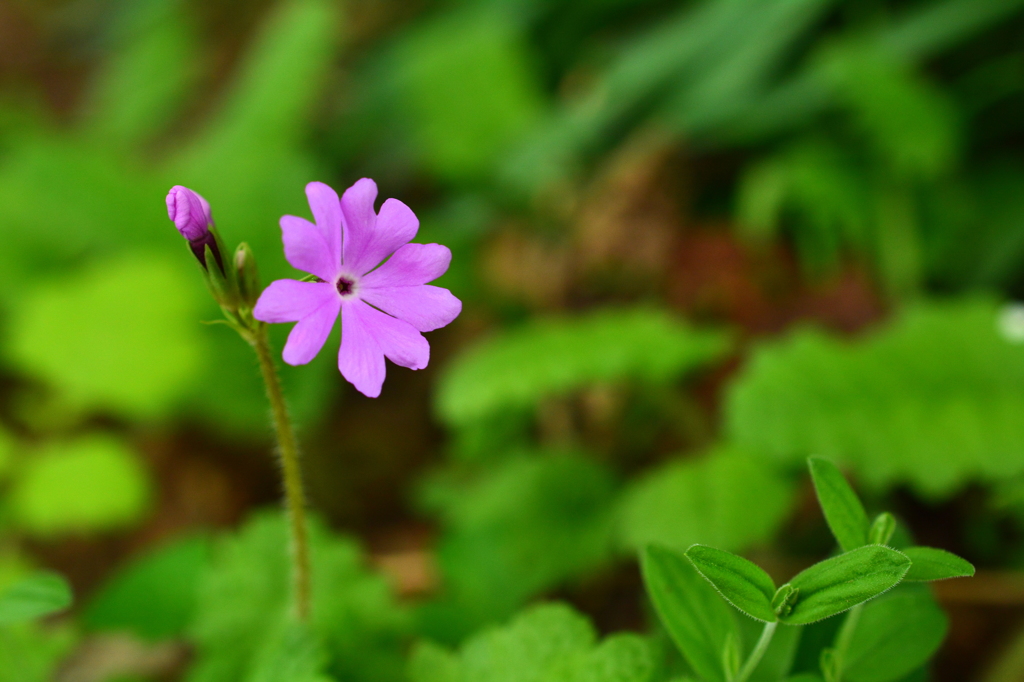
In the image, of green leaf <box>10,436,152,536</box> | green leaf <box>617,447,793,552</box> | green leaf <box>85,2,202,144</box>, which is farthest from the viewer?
green leaf <box>85,2,202,144</box>

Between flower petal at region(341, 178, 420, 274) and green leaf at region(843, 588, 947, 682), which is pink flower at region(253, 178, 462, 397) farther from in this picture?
green leaf at region(843, 588, 947, 682)

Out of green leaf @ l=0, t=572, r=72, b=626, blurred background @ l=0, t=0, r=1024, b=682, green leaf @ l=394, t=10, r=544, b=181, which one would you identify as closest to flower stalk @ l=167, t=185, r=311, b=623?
green leaf @ l=0, t=572, r=72, b=626

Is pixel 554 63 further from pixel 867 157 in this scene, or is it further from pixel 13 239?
pixel 13 239

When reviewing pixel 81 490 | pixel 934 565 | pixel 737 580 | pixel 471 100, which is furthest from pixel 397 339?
pixel 471 100

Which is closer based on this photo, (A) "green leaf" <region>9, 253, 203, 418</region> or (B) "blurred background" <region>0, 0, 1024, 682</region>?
(B) "blurred background" <region>0, 0, 1024, 682</region>

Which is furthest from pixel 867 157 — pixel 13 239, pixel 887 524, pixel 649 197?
pixel 13 239

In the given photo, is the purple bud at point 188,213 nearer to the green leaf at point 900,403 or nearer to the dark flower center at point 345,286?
the dark flower center at point 345,286
